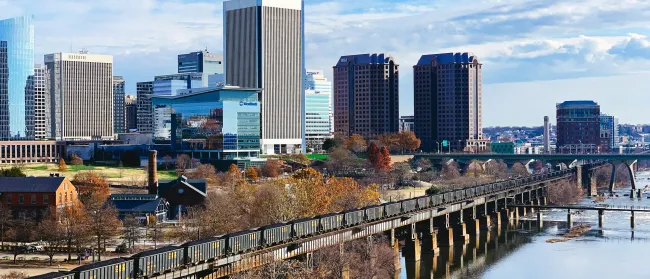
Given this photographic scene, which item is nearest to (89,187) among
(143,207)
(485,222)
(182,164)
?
(143,207)

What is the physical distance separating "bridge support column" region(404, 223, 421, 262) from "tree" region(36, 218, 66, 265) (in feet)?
119

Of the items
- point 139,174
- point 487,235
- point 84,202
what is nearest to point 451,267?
point 487,235

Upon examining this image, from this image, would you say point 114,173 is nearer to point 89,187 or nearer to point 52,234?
point 89,187

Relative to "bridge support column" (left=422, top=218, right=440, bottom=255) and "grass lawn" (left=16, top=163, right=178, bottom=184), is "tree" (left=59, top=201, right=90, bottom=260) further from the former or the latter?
"grass lawn" (left=16, top=163, right=178, bottom=184)

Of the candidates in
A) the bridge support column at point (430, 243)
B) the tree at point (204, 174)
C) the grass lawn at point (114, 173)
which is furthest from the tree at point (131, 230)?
the grass lawn at point (114, 173)

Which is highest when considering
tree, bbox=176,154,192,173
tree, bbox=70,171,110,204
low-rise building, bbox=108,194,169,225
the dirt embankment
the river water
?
tree, bbox=176,154,192,173

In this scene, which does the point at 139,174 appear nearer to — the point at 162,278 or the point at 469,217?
the point at 469,217

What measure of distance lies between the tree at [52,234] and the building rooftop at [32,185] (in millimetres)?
9122

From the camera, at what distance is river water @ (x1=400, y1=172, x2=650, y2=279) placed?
Answer: 90.4 metres

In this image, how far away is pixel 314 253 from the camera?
81188mm

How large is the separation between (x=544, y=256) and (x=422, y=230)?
14.4 m

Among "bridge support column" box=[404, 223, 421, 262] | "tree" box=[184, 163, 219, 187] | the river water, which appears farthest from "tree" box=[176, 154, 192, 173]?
"bridge support column" box=[404, 223, 421, 262]

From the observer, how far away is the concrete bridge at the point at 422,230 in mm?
63606

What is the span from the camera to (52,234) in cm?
8894
